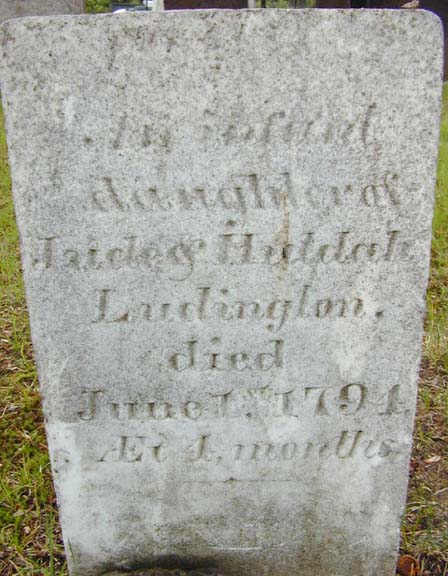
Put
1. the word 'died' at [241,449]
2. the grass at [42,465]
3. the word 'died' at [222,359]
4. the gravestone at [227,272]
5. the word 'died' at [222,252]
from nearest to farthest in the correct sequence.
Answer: the gravestone at [227,272] < the word 'died' at [222,252] < the word 'died' at [222,359] < the word 'died' at [241,449] < the grass at [42,465]

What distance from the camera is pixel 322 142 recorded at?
1502 mm

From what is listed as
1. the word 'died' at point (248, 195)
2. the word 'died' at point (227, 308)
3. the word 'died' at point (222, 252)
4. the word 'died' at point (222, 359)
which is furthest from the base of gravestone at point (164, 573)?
the word 'died' at point (248, 195)

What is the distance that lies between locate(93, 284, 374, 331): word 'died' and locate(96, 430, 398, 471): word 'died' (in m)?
0.40

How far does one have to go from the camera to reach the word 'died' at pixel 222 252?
1.59 m

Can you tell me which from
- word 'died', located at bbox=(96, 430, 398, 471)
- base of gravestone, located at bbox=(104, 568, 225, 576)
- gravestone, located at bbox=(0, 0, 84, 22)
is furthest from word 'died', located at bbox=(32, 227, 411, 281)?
gravestone, located at bbox=(0, 0, 84, 22)

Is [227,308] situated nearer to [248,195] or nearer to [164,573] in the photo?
[248,195]

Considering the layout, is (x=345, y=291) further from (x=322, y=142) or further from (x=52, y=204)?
(x=52, y=204)

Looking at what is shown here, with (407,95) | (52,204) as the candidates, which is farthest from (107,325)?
(407,95)

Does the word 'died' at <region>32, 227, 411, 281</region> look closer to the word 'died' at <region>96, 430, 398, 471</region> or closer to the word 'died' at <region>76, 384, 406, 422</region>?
the word 'died' at <region>76, 384, 406, 422</region>

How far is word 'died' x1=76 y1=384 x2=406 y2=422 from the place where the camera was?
1.78m

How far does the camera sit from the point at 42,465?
254cm

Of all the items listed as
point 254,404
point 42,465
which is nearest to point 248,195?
point 254,404

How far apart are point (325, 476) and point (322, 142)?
1029mm

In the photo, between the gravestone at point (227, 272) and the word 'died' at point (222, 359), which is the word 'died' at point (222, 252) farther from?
the word 'died' at point (222, 359)
